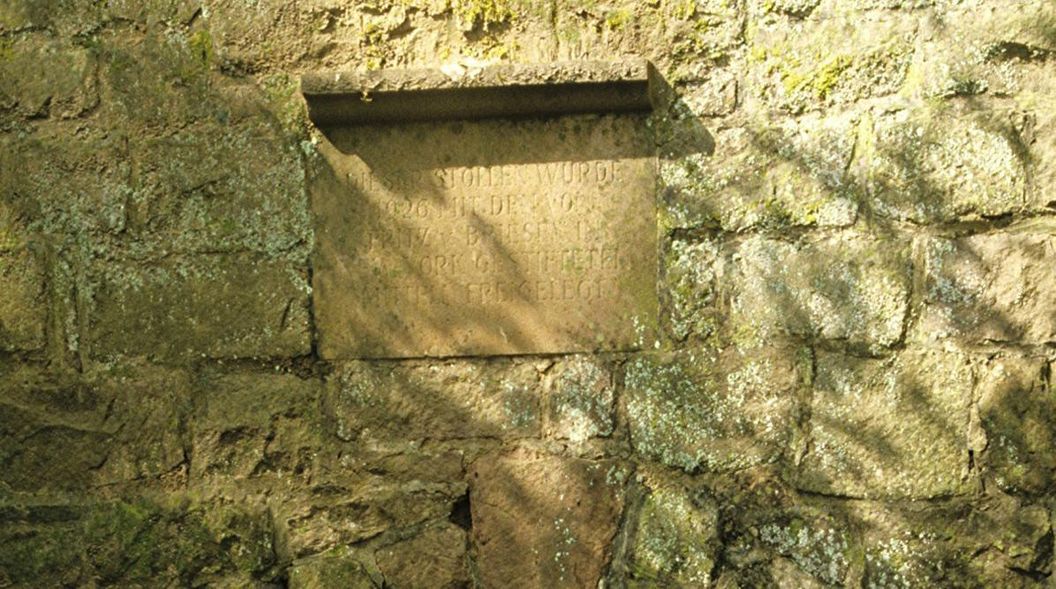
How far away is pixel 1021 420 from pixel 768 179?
2.74 feet

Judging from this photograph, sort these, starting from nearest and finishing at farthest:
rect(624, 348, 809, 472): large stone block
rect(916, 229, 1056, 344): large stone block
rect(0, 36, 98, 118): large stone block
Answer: rect(916, 229, 1056, 344): large stone block → rect(624, 348, 809, 472): large stone block → rect(0, 36, 98, 118): large stone block

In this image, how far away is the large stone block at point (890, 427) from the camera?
2.61 metres

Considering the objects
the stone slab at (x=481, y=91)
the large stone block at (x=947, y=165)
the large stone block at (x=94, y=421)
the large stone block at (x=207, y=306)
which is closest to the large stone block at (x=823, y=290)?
the large stone block at (x=947, y=165)

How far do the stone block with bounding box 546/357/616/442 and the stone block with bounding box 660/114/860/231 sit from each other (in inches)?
16.7

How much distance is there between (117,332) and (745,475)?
5.43 ft

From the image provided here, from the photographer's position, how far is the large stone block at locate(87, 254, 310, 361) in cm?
278

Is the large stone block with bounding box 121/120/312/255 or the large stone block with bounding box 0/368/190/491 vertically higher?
the large stone block with bounding box 121/120/312/255

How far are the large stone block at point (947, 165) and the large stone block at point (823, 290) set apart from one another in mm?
124

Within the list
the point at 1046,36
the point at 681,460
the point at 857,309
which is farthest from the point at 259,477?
the point at 1046,36

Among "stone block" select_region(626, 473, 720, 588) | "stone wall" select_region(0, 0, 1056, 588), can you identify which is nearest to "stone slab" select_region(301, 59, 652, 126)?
"stone wall" select_region(0, 0, 1056, 588)

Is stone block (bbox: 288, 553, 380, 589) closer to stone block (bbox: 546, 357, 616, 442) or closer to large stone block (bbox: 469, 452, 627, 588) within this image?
large stone block (bbox: 469, 452, 627, 588)

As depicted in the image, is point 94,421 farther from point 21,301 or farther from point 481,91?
point 481,91

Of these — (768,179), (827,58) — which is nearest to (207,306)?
(768,179)

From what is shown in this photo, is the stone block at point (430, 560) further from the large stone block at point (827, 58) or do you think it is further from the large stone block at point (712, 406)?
the large stone block at point (827, 58)
